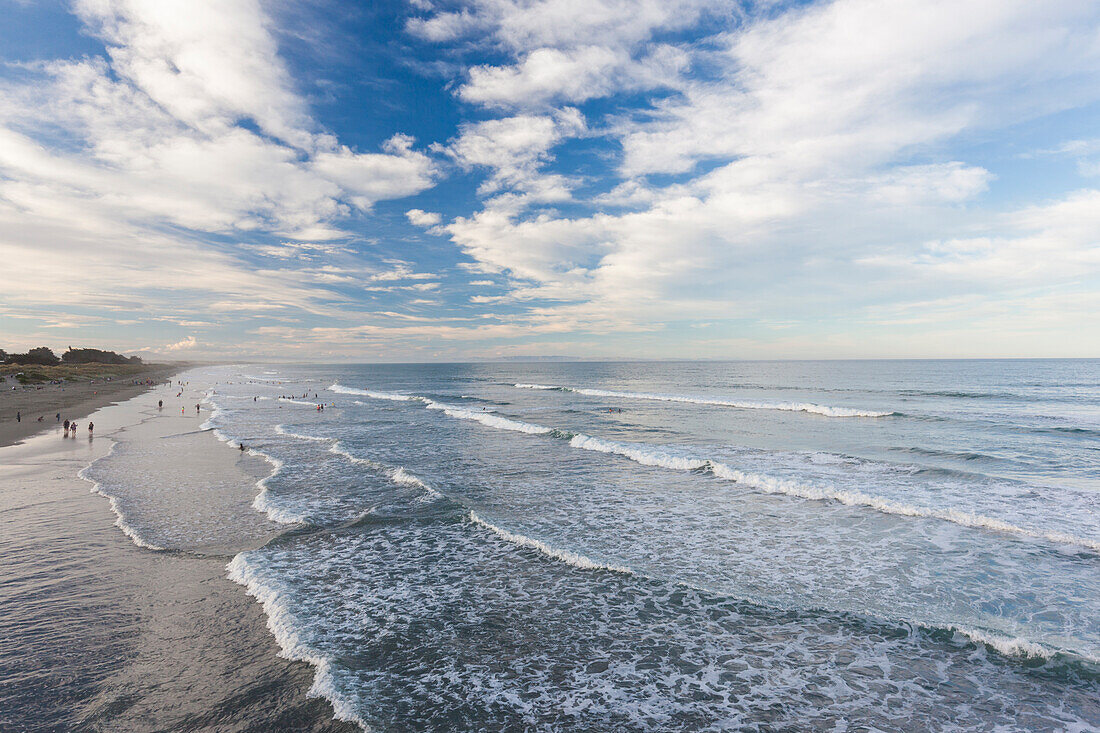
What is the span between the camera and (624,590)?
11.0 meters

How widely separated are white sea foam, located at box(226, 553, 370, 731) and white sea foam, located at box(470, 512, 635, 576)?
241 inches

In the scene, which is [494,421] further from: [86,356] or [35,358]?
[86,356]

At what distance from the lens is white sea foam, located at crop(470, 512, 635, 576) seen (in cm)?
1218

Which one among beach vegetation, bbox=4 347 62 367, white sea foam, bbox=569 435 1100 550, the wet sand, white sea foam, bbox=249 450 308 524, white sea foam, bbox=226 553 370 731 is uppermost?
beach vegetation, bbox=4 347 62 367

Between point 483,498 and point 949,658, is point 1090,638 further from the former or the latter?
point 483,498

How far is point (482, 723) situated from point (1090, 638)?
37.0 ft

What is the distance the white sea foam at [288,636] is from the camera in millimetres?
7062

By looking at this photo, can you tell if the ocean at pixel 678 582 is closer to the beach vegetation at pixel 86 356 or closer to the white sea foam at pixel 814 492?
the white sea foam at pixel 814 492

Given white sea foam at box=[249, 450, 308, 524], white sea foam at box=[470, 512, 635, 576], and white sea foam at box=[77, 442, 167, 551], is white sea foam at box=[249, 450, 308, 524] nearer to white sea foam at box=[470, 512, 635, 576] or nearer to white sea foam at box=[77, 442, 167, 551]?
white sea foam at box=[77, 442, 167, 551]

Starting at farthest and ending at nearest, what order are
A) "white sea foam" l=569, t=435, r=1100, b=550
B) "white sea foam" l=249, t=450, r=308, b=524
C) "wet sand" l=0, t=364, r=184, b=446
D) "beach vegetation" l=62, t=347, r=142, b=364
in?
"beach vegetation" l=62, t=347, r=142, b=364 < "wet sand" l=0, t=364, r=184, b=446 < "white sea foam" l=249, t=450, r=308, b=524 < "white sea foam" l=569, t=435, r=1100, b=550

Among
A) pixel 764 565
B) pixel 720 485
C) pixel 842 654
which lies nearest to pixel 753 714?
pixel 842 654

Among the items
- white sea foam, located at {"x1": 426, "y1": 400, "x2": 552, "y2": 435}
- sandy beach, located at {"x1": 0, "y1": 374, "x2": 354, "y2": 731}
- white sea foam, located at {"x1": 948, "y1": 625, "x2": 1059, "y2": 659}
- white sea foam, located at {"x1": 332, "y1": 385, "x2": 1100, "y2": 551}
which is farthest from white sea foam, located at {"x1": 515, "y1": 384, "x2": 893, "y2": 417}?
sandy beach, located at {"x1": 0, "y1": 374, "x2": 354, "y2": 731}

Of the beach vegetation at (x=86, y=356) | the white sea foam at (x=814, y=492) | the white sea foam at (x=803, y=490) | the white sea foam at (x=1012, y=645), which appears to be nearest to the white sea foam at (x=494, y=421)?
the white sea foam at (x=803, y=490)

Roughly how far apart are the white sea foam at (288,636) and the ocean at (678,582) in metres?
0.06
